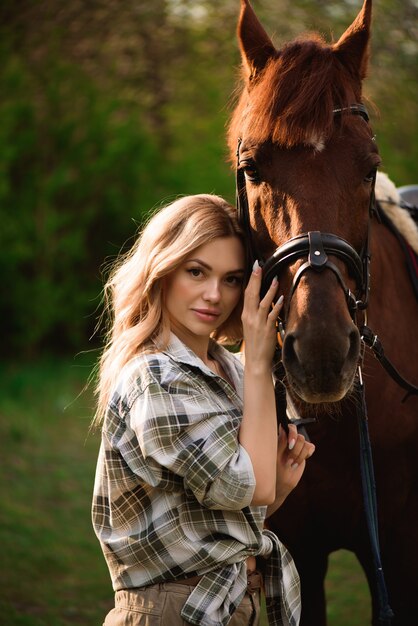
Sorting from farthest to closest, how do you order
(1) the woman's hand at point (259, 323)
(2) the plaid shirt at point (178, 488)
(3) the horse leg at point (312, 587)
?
(3) the horse leg at point (312, 587) < (1) the woman's hand at point (259, 323) < (2) the plaid shirt at point (178, 488)

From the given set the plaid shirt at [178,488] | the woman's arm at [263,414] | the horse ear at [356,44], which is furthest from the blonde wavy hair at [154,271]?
the horse ear at [356,44]

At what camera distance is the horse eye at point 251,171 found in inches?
88.8

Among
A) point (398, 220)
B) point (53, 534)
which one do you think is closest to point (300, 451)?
point (398, 220)

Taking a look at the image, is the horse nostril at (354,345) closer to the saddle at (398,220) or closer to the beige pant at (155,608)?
the beige pant at (155,608)

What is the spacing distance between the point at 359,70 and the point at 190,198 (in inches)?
27.9

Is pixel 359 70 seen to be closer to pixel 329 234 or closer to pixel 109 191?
pixel 329 234

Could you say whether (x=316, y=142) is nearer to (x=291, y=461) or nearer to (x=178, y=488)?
(x=291, y=461)

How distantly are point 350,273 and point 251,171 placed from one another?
0.44 m

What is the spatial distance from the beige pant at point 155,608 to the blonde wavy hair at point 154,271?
0.56 metres

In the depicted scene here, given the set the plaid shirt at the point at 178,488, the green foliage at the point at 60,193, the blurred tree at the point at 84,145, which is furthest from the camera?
the green foliage at the point at 60,193

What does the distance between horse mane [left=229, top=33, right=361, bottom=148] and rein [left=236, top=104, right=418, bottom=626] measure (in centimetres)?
7

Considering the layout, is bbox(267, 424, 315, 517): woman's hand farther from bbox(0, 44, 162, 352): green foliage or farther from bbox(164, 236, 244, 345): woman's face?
bbox(0, 44, 162, 352): green foliage

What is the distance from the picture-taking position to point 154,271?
85.4 inches

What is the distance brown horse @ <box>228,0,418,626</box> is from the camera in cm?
197
